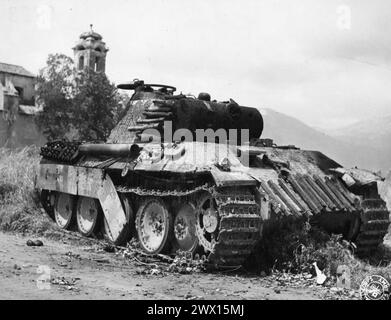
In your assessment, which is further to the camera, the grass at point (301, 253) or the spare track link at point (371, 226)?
the spare track link at point (371, 226)

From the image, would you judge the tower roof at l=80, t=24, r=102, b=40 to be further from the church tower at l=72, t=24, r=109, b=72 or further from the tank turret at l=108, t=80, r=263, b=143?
the tank turret at l=108, t=80, r=263, b=143

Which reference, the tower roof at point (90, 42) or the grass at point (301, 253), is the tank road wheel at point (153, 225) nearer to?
the grass at point (301, 253)

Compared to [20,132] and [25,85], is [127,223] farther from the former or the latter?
[25,85]

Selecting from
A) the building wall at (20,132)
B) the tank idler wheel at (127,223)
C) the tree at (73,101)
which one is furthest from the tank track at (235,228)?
the building wall at (20,132)

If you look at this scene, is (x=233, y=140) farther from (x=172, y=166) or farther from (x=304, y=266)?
(x=304, y=266)

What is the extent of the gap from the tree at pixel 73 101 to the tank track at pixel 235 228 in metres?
31.0

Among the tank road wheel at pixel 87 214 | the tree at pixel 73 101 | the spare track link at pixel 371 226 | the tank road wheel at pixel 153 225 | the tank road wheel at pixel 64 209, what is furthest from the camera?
the tree at pixel 73 101

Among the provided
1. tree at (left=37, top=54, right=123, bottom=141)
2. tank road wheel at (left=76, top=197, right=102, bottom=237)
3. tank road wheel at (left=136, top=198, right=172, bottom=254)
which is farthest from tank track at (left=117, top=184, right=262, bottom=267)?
tree at (left=37, top=54, right=123, bottom=141)

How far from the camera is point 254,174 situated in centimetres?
850

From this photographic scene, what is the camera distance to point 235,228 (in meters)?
7.55

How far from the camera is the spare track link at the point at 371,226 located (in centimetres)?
939

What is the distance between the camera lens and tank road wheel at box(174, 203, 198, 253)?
28.2 feet

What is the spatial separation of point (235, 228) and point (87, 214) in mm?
4453

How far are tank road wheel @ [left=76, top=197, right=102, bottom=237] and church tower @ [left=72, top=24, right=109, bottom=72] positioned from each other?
3444 centimetres
